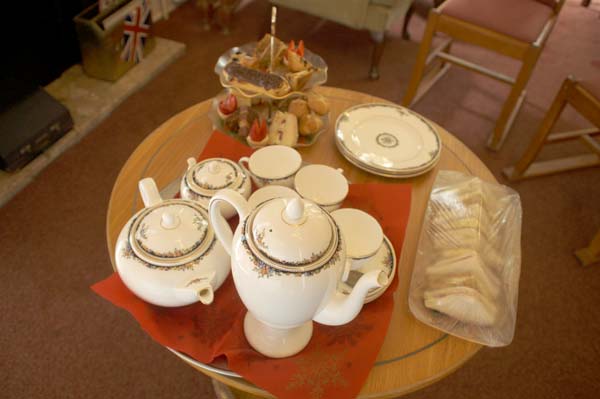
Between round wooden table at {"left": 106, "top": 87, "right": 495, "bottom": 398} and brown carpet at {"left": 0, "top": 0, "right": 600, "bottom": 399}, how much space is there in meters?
0.54

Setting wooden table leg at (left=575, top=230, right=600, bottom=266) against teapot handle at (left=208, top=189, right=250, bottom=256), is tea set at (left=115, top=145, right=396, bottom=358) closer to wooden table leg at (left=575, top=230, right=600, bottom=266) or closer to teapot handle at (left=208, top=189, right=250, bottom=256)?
teapot handle at (left=208, top=189, right=250, bottom=256)

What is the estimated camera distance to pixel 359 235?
86cm

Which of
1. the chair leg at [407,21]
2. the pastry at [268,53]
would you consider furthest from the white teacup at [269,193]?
the chair leg at [407,21]

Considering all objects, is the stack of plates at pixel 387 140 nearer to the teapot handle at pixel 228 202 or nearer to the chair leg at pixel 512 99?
the teapot handle at pixel 228 202

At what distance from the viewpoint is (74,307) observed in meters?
1.40

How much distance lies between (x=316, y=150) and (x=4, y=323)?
103 centimetres

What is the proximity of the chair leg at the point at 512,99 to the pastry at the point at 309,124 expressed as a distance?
41.4 inches

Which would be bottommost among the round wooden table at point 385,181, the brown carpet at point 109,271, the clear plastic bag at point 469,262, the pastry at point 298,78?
the brown carpet at point 109,271

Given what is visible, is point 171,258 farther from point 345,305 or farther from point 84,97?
point 84,97

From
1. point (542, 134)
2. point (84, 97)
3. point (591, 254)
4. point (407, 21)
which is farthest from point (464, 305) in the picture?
point (407, 21)

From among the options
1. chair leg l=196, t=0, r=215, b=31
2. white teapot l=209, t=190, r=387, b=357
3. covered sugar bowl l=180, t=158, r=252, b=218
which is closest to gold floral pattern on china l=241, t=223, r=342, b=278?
white teapot l=209, t=190, r=387, b=357

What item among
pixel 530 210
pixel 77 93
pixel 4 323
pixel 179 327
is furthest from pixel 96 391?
pixel 530 210

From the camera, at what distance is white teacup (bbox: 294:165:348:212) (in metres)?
0.95

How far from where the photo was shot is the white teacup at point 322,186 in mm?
951
